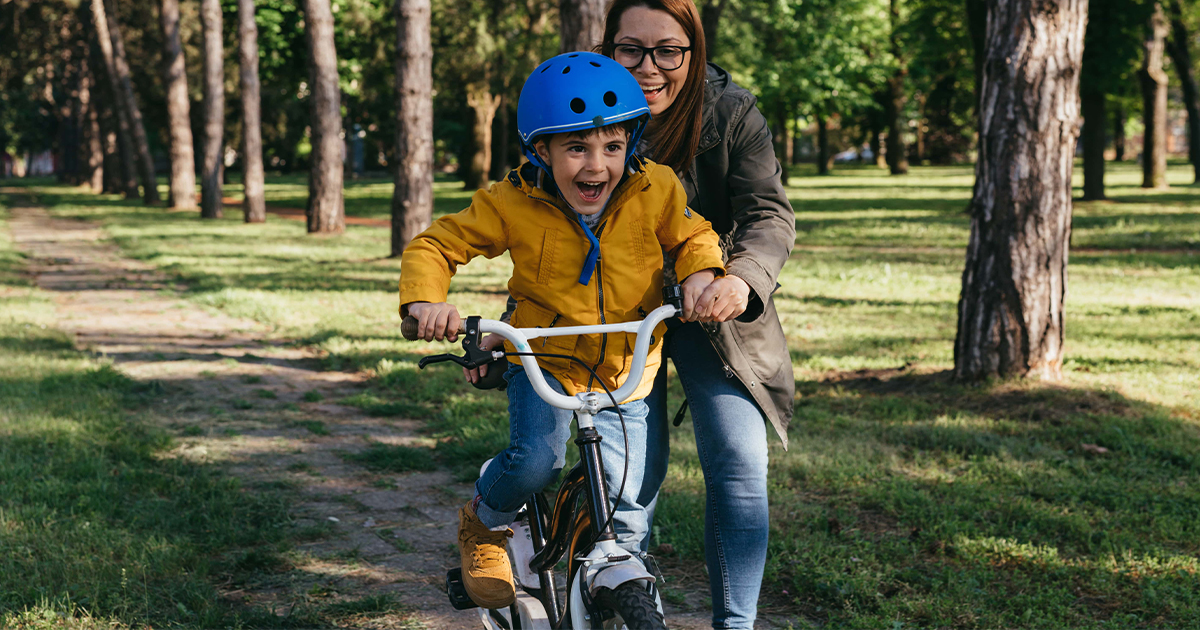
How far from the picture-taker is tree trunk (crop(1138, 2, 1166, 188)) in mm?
25703

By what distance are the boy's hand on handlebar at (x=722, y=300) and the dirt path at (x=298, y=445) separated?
5.58 feet

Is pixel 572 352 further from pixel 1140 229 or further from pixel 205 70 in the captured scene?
pixel 205 70

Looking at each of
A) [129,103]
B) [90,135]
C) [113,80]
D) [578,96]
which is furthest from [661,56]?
[90,135]

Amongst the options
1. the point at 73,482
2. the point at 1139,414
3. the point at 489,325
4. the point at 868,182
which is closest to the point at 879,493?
the point at 1139,414

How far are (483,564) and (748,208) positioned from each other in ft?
4.41

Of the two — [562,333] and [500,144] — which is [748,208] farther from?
[500,144]

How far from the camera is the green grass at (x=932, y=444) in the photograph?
13.2 ft

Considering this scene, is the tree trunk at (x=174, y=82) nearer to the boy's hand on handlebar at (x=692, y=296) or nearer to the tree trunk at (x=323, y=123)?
the tree trunk at (x=323, y=123)

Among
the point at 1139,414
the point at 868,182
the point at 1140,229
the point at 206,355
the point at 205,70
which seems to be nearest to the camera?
the point at 1139,414

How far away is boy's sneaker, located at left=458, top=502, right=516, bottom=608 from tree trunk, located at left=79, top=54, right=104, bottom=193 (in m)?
41.5

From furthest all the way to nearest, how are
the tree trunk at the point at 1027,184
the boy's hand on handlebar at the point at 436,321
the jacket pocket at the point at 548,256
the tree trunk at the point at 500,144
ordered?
the tree trunk at the point at 500,144 < the tree trunk at the point at 1027,184 < the jacket pocket at the point at 548,256 < the boy's hand on handlebar at the point at 436,321

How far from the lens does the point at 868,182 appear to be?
1623 inches

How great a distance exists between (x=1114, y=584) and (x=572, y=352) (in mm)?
2651

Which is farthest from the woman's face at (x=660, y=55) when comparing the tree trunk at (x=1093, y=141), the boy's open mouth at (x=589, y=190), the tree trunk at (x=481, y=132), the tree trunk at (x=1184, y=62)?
the tree trunk at (x=481, y=132)
